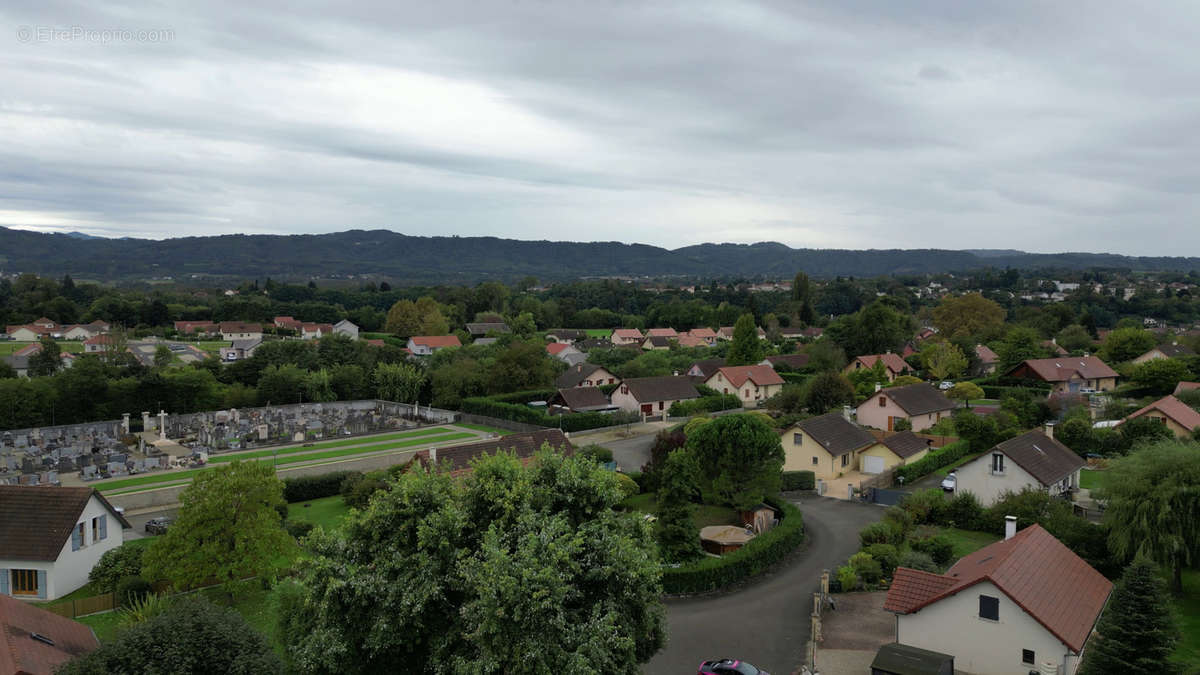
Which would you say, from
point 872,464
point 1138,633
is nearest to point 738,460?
point 872,464

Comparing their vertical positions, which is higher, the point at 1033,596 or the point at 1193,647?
the point at 1033,596

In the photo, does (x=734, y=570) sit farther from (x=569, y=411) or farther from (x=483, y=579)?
(x=569, y=411)

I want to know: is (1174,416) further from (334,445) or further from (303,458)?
(334,445)

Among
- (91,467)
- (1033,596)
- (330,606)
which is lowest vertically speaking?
(91,467)

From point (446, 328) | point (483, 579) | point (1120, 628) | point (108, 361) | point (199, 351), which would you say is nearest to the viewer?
point (483, 579)

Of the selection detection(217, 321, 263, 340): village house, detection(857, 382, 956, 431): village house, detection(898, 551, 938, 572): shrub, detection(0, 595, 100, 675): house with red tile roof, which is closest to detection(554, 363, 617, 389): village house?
detection(857, 382, 956, 431): village house

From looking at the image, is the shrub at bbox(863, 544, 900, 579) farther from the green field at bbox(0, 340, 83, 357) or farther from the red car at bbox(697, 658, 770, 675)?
the green field at bbox(0, 340, 83, 357)

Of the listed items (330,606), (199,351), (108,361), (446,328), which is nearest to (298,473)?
(330,606)
